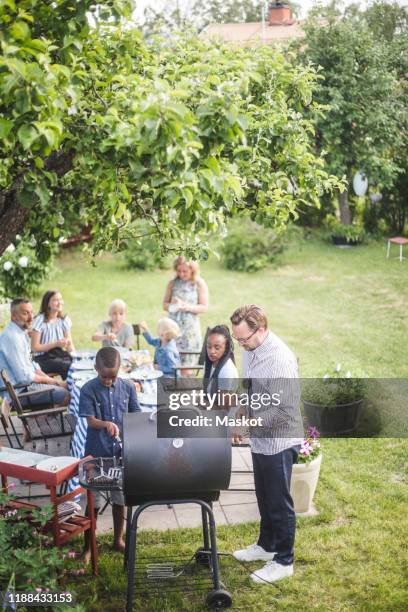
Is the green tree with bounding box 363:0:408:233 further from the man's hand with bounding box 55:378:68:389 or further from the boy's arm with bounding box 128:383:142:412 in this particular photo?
the boy's arm with bounding box 128:383:142:412

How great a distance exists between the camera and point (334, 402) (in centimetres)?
711

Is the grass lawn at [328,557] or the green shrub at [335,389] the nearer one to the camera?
the grass lawn at [328,557]

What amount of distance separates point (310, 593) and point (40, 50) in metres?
3.81

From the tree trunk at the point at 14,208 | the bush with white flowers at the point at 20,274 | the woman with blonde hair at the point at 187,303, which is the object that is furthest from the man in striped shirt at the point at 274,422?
the bush with white flowers at the point at 20,274

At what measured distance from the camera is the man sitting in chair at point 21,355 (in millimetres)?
6914

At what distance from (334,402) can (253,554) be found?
8.08 feet

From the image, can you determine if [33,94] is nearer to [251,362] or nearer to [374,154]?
[251,362]

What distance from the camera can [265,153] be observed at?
493cm

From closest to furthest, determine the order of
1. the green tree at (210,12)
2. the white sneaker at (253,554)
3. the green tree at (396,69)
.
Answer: the white sneaker at (253,554) → the green tree at (396,69) → the green tree at (210,12)

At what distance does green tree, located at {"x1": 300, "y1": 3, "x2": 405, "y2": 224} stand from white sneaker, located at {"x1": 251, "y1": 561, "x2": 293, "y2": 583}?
12425 millimetres

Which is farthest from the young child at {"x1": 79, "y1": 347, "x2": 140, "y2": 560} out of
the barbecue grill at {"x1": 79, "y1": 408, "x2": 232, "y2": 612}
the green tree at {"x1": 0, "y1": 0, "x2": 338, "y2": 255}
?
the green tree at {"x1": 0, "y1": 0, "x2": 338, "y2": 255}

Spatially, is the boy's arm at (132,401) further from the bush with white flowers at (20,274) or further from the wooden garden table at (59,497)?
the bush with white flowers at (20,274)

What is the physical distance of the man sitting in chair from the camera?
6.91 meters

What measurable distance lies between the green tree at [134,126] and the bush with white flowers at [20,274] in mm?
7299
